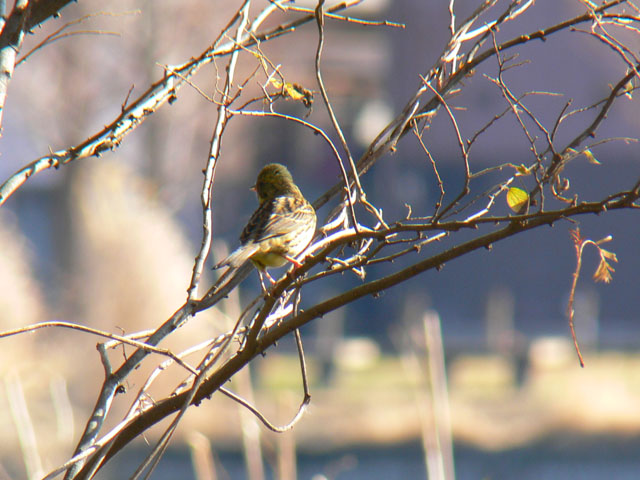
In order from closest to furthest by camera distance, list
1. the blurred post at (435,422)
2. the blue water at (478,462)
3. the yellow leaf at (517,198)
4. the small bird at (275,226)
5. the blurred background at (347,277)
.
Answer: the yellow leaf at (517,198)
the small bird at (275,226)
the blurred post at (435,422)
the blue water at (478,462)
the blurred background at (347,277)

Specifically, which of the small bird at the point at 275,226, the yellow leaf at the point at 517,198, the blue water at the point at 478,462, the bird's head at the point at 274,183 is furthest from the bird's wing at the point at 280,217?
the blue water at the point at 478,462

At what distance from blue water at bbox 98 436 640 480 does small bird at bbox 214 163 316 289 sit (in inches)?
365

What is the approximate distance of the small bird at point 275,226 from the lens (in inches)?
126

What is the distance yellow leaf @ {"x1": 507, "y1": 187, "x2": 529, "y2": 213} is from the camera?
5.81ft

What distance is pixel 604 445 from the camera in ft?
45.5

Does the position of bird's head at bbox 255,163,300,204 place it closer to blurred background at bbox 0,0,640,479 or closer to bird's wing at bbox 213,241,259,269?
bird's wing at bbox 213,241,259,269

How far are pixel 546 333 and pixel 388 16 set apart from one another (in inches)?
→ 388

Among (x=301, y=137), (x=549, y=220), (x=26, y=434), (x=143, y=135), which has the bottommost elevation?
(x=549, y=220)

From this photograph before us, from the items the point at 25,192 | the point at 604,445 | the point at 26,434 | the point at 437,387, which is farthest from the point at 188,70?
the point at 25,192

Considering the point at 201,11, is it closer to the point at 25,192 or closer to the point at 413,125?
the point at 25,192

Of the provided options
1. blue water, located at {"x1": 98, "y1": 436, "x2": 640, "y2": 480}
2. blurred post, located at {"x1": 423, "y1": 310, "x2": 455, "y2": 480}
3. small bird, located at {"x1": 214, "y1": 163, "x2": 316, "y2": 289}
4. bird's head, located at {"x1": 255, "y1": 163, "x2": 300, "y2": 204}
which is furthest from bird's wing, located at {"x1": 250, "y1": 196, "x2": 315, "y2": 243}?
blue water, located at {"x1": 98, "y1": 436, "x2": 640, "y2": 480}

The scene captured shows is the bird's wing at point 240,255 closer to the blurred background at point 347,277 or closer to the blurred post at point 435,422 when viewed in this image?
the blurred post at point 435,422

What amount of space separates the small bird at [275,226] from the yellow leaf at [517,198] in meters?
1.11

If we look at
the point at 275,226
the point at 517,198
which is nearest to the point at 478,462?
the point at 275,226
